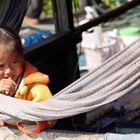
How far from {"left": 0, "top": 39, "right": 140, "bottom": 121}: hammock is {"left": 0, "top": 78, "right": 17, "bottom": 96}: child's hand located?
10 cm

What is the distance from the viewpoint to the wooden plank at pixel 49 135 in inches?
92.0

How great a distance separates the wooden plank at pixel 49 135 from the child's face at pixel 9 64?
0.27 metres

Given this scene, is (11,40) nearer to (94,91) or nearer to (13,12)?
Result: (94,91)

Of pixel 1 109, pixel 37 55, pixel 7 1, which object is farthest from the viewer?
pixel 37 55

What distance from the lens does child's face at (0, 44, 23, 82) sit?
8.00ft

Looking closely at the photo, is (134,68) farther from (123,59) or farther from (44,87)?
(44,87)

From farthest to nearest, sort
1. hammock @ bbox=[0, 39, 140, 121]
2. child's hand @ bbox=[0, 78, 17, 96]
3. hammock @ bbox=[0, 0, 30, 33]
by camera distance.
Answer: hammock @ bbox=[0, 0, 30, 33] → child's hand @ bbox=[0, 78, 17, 96] → hammock @ bbox=[0, 39, 140, 121]

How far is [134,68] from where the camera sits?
7.35 ft

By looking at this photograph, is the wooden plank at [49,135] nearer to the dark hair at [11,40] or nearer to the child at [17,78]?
the child at [17,78]

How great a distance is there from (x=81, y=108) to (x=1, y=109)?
1.32 feet

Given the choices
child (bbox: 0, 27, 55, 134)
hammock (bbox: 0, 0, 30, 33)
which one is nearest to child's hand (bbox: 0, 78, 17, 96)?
child (bbox: 0, 27, 55, 134)

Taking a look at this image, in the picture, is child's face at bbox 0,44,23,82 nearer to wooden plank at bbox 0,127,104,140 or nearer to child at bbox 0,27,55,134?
child at bbox 0,27,55,134

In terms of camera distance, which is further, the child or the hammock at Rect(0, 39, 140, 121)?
the child

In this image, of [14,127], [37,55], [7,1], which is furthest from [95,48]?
[14,127]
